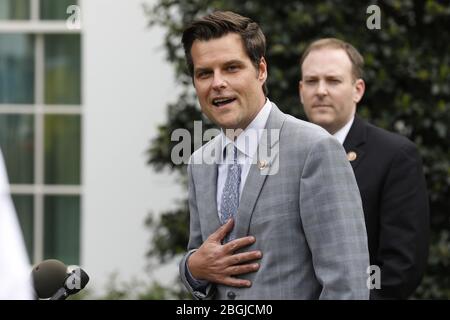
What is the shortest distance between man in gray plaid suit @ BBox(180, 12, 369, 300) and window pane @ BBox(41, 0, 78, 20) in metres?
5.37

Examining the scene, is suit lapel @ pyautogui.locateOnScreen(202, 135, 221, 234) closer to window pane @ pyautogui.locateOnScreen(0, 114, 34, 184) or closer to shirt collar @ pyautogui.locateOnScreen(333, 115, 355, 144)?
shirt collar @ pyautogui.locateOnScreen(333, 115, 355, 144)

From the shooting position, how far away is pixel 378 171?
424 cm

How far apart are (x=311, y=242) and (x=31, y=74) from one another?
Result: 607 cm

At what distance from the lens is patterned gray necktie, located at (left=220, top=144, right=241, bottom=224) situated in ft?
10.8

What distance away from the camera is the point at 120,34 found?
27.4ft

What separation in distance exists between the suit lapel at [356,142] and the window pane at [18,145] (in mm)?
4835

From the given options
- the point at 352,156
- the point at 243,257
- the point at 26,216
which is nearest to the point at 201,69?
the point at 243,257

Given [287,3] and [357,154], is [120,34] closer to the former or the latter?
[287,3]

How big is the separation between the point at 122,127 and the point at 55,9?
1.26 metres

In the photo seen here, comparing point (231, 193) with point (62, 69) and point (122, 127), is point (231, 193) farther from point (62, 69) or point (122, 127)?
point (62, 69)
